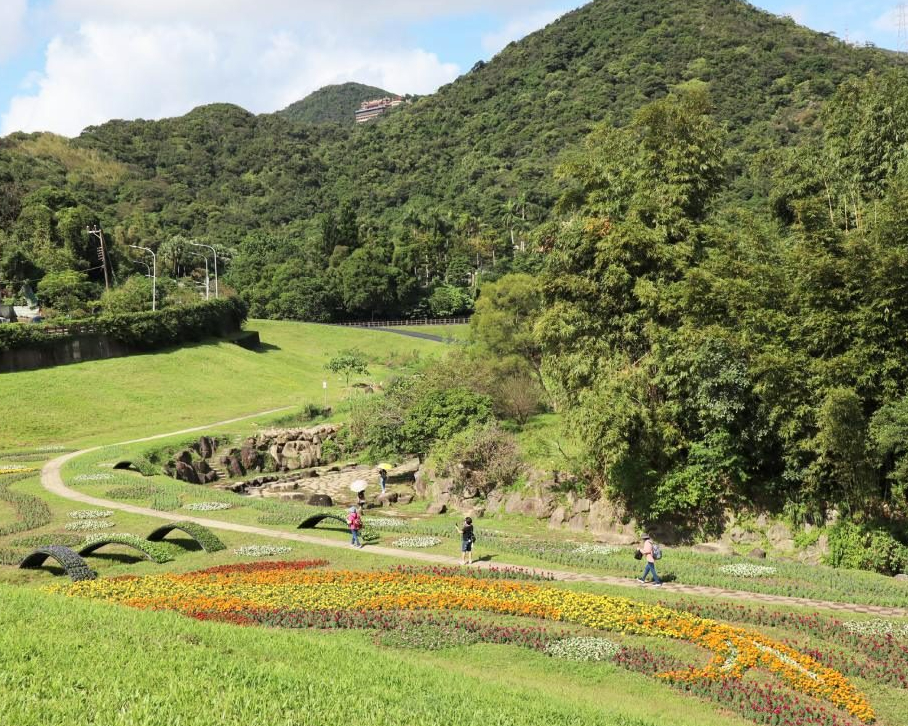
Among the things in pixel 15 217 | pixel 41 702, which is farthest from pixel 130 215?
pixel 41 702

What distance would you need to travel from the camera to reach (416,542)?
26.4 metres

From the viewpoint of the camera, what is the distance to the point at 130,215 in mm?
165000

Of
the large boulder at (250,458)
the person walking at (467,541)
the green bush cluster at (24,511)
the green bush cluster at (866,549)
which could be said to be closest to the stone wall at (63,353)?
the large boulder at (250,458)

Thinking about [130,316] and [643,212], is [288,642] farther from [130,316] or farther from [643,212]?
[130,316]

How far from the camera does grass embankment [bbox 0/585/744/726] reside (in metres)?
9.54

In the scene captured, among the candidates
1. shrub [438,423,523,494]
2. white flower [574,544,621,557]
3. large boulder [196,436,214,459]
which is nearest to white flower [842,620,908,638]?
white flower [574,544,621,557]

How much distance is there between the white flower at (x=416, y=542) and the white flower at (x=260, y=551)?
12.0 ft

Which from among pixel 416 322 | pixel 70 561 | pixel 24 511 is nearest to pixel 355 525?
pixel 70 561

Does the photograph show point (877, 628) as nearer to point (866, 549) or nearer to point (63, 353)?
point (866, 549)

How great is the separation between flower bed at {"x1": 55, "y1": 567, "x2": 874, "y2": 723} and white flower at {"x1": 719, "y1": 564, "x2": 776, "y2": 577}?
632 centimetres

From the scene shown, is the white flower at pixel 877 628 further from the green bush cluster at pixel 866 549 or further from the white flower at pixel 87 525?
the white flower at pixel 87 525

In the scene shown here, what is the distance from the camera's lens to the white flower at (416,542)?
26042 millimetres

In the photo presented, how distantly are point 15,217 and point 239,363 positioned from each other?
248 ft

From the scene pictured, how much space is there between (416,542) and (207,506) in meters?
10.2
